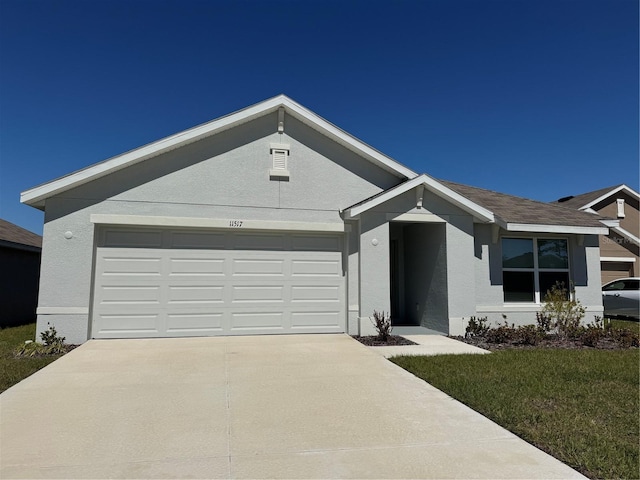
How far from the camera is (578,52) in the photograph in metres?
11.2

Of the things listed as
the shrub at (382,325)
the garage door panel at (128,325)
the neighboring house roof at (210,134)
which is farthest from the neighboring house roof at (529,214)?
the garage door panel at (128,325)

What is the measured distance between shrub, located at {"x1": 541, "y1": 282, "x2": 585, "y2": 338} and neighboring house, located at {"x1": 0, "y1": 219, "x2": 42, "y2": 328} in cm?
1586

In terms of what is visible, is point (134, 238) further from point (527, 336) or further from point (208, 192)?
point (527, 336)

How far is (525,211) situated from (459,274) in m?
3.26

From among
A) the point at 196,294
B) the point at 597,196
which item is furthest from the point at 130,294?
the point at 597,196

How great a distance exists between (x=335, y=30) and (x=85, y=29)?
681 cm

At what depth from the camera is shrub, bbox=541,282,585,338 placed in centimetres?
1012

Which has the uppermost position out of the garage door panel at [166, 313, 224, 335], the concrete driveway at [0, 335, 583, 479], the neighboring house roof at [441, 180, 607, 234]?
the neighboring house roof at [441, 180, 607, 234]

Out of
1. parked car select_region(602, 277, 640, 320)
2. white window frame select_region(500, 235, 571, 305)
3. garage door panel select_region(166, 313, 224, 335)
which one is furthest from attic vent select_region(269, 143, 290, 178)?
parked car select_region(602, 277, 640, 320)

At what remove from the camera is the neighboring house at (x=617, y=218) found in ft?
61.6

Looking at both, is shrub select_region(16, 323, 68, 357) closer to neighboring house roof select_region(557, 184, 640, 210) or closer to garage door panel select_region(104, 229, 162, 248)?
garage door panel select_region(104, 229, 162, 248)

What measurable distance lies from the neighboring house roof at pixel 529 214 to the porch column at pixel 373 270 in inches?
98.1

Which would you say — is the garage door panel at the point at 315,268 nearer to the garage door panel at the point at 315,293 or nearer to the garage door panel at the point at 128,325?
the garage door panel at the point at 315,293

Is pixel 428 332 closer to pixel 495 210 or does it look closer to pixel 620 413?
pixel 495 210
